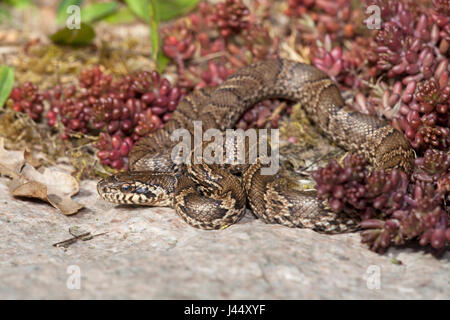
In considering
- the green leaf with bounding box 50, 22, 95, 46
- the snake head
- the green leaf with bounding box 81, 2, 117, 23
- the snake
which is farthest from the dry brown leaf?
the green leaf with bounding box 81, 2, 117, 23

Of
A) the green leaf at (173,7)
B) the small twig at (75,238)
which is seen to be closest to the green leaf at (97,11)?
the green leaf at (173,7)

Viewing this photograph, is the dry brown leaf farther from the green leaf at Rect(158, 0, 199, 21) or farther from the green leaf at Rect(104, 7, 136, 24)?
the green leaf at Rect(158, 0, 199, 21)

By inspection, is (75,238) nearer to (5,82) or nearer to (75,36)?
(5,82)

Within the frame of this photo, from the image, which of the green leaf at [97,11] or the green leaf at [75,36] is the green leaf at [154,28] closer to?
the green leaf at [75,36]

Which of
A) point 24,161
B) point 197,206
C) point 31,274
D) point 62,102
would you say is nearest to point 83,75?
point 62,102

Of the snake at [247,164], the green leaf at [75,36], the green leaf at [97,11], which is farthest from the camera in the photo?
the green leaf at [97,11]

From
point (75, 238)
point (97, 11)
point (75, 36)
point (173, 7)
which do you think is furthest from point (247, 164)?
point (97, 11)
